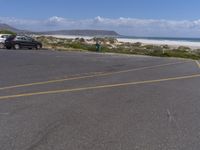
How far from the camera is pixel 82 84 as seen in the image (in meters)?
13.5

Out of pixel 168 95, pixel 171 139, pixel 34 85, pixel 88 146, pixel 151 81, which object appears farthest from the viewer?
pixel 151 81

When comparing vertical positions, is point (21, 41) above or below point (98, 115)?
below

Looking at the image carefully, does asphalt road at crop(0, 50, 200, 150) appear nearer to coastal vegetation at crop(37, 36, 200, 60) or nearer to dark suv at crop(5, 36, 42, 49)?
dark suv at crop(5, 36, 42, 49)

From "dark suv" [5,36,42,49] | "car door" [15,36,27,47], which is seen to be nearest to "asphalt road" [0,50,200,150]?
"dark suv" [5,36,42,49]

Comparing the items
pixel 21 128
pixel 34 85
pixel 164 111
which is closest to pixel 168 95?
pixel 164 111

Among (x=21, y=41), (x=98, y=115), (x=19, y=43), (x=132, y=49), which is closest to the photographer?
(x=98, y=115)

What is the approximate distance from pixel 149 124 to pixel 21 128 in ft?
8.20

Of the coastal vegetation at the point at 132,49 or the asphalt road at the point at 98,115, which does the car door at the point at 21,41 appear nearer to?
the coastal vegetation at the point at 132,49

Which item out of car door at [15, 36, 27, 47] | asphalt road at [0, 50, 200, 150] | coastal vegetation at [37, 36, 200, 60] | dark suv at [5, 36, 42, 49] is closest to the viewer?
asphalt road at [0, 50, 200, 150]

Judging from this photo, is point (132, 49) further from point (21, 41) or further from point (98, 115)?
point (98, 115)

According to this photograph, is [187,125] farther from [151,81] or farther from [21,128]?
[151,81]

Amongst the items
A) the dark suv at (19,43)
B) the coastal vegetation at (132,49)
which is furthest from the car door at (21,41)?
the coastal vegetation at (132,49)

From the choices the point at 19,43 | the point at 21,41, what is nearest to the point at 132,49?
the point at 21,41

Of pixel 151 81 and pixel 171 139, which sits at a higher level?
pixel 171 139
